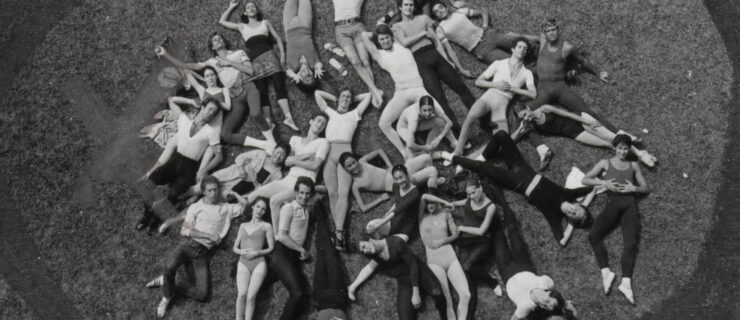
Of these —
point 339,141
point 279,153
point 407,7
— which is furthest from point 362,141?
point 407,7

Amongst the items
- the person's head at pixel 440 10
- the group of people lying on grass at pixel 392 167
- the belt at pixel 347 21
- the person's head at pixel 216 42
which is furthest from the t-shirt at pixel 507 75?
the person's head at pixel 216 42

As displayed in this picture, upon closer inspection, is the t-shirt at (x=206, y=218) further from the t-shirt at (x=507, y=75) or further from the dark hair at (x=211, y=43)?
the t-shirt at (x=507, y=75)

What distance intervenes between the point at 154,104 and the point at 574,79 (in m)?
8.45

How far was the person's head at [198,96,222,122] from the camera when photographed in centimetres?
1197

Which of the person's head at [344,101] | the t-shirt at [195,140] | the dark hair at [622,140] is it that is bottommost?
the dark hair at [622,140]

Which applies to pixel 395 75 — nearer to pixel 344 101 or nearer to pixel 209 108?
pixel 344 101

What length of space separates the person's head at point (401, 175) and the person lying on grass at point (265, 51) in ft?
8.02

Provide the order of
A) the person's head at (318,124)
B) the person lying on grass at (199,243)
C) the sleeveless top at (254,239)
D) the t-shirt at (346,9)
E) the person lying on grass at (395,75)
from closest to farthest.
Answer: the sleeveless top at (254,239), the person lying on grass at (199,243), the person's head at (318,124), the person lying on grass at (395,75), the t-shirt at (346,9)

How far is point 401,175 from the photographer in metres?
11.2

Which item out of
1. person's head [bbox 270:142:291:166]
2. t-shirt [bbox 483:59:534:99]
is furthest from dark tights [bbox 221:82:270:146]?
t-shirt [bbox 483:59:534:99]

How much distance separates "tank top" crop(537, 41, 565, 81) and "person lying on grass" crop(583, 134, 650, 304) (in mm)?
1661

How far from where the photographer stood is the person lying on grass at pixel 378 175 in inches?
456

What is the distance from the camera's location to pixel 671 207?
11586 mm

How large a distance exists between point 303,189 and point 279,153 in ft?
3.10
